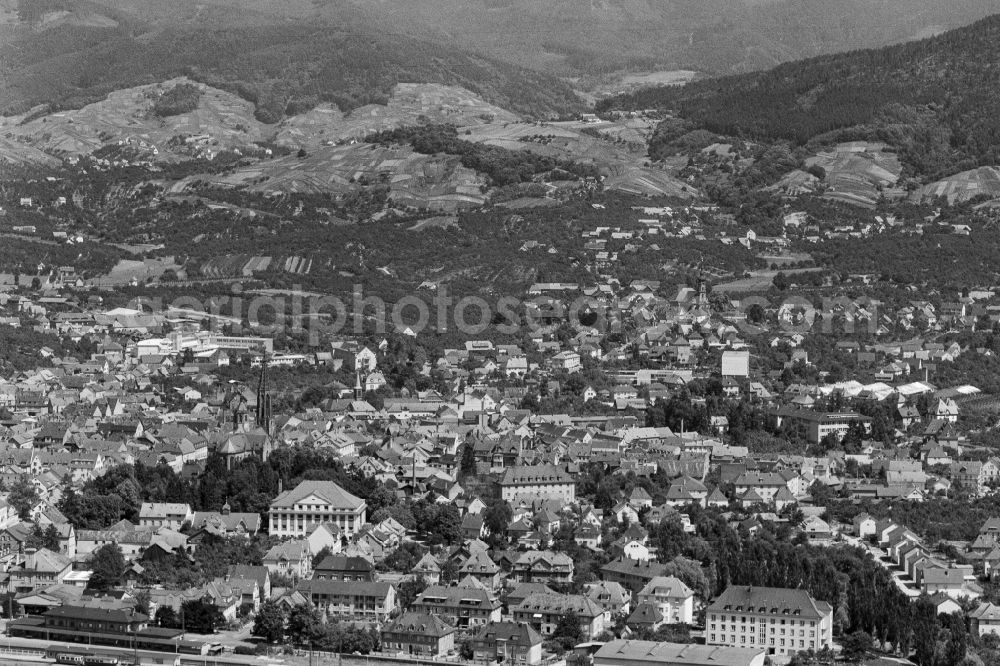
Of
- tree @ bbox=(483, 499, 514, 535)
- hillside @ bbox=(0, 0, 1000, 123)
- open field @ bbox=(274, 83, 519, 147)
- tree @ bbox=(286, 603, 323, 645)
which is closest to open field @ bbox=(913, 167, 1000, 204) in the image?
open field @ bbox=(274, 83, 519, 147)

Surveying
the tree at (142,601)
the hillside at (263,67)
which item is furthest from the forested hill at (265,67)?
the tree at (142,601)

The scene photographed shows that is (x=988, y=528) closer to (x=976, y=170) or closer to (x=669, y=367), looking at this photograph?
(x=669, y=367)

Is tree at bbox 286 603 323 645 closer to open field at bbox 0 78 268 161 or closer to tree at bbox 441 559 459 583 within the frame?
tree at bbox 441 559 459 583

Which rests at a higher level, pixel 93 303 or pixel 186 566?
pixel 93 303

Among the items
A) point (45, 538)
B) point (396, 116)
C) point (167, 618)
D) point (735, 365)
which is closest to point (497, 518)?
point (167, 618)

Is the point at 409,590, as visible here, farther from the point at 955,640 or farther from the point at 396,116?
the point at 396,116

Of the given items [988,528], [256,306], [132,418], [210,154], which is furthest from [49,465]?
[210,154]
